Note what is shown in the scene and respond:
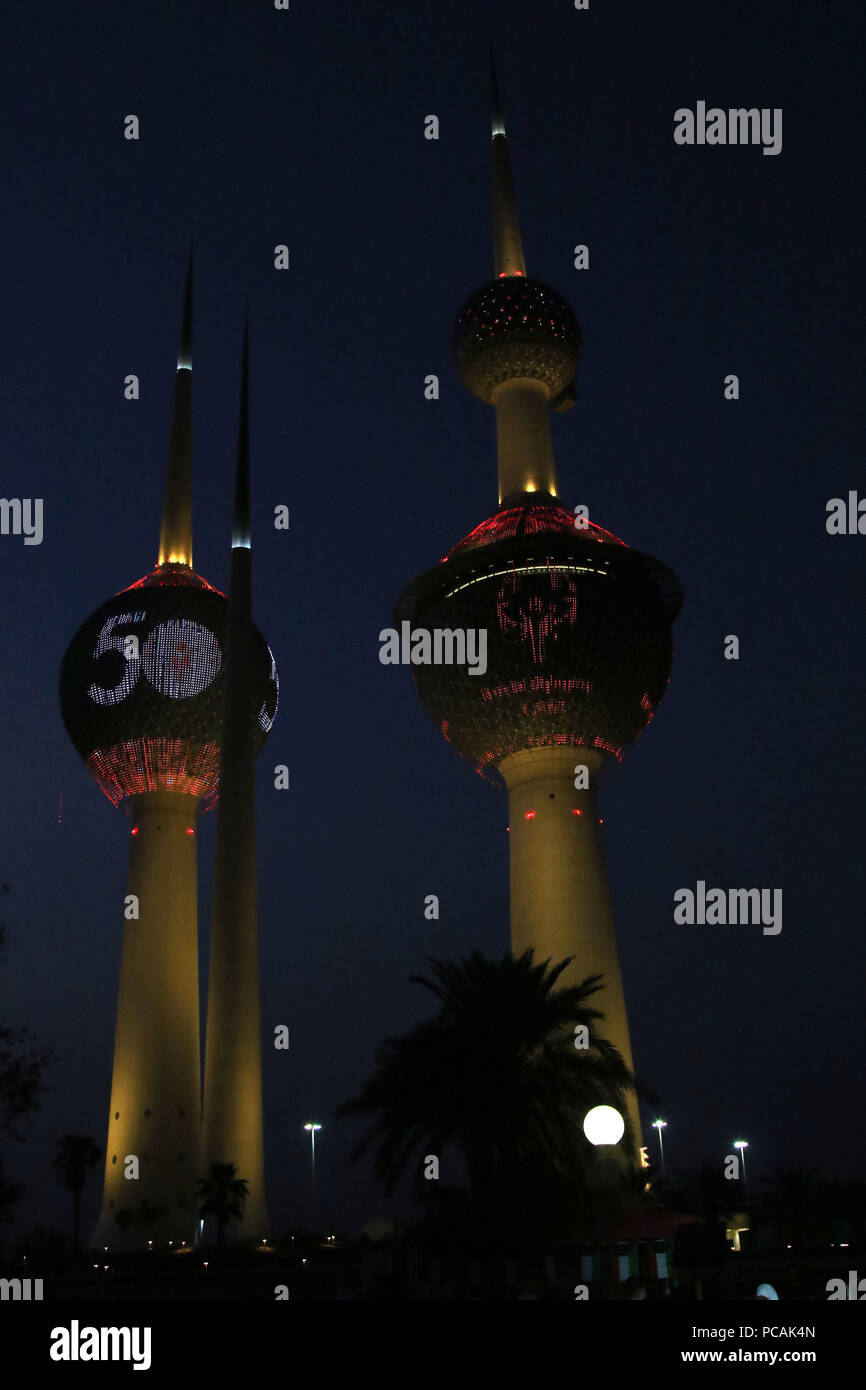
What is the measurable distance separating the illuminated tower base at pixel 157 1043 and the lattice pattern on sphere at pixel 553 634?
58.6ft

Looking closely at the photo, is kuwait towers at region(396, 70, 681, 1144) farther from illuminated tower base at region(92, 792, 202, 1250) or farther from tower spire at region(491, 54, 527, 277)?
illuminated tower base at region(92, 792, 202, 1250)

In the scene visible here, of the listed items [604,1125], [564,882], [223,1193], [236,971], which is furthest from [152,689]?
[604,1125]

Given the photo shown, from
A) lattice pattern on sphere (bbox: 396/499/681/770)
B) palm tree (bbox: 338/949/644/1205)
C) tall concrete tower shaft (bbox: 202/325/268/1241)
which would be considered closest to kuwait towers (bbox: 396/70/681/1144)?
lattice pattern on sphere (bbox: 396/499/681/770)

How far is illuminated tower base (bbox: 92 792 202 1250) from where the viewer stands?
230 ft

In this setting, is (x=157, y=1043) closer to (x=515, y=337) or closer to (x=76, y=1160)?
(x=76, y=1160)

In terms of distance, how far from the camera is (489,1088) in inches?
1293

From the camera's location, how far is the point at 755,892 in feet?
235

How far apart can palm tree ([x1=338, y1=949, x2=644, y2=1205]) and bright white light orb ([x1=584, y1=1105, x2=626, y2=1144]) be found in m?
2.84

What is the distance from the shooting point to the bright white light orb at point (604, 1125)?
29.5 metres

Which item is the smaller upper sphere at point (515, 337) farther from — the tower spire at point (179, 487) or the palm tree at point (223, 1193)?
the palm tree at point (223, 1193)

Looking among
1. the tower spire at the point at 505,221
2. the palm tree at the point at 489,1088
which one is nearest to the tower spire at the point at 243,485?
the tower spire at the point at 505,221

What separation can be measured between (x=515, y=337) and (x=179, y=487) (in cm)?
2322
